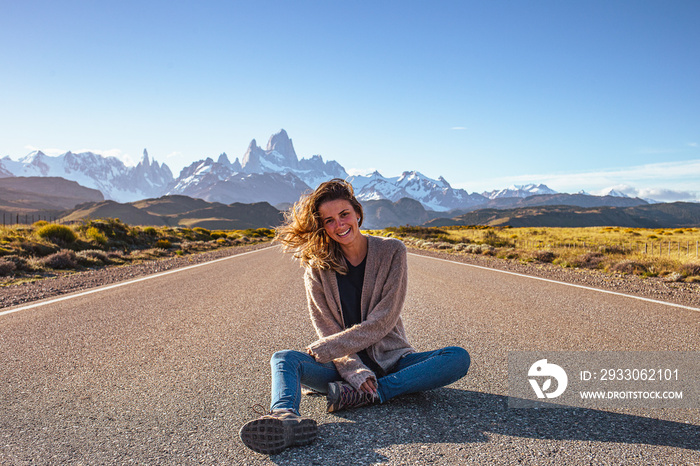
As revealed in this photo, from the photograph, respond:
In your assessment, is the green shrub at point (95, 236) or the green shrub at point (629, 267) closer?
the green shrub at point (629, 267)

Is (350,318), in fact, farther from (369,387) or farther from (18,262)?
(18,262)

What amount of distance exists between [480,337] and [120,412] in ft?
11.1

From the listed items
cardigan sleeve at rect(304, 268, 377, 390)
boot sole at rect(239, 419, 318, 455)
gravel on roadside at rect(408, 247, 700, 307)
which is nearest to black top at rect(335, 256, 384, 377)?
cardigan sleeve at rect(304, 268, 377, 390)

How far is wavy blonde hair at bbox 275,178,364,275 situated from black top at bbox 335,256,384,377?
0.09 metres

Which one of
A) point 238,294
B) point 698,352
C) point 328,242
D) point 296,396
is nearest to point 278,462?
point 296,396

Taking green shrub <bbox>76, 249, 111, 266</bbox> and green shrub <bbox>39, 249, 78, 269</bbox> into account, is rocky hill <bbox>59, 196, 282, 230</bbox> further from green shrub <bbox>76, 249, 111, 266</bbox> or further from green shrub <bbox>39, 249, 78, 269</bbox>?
green shrub <bbox>39, 249, 78, 269</bbox>

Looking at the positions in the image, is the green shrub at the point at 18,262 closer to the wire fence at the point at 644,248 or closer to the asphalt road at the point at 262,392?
the asphalt road at the point at 262,392

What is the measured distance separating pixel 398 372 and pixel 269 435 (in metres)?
1.01

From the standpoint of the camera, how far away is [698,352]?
13.4ft

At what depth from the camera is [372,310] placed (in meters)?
3.21

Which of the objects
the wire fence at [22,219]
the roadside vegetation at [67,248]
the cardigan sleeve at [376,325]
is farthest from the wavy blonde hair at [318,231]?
the wire fence at [22,219]

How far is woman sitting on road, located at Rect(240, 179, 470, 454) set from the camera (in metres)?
2.95

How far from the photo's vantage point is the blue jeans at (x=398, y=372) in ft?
9.59

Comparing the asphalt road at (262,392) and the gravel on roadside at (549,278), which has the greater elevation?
the asphalt road at (262,392)
